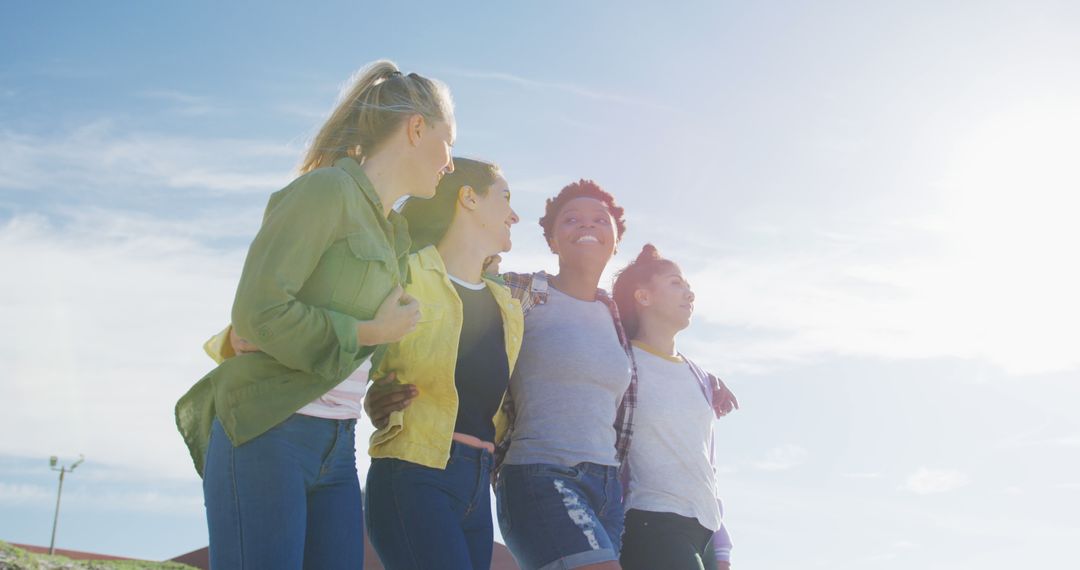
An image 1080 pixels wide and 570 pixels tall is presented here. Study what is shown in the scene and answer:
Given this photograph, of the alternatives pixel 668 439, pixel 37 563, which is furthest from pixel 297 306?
pixel 37 563

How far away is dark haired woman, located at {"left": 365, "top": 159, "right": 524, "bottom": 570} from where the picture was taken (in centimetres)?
391

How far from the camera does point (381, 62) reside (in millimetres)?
4059

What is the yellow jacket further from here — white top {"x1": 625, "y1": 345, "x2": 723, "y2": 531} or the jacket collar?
white top {"x1": 625, "y1": 345, "x2": 723, "y2": 531}

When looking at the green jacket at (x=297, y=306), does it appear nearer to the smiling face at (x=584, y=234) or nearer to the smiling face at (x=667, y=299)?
the smiling face at (x=584, y=234)

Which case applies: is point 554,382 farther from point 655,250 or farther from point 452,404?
point 655,250

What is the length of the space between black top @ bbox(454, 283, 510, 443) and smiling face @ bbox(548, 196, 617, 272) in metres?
1.02

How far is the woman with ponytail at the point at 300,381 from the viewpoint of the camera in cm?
298

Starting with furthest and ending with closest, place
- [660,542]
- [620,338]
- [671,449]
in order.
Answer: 1. [620,338]
2. [671,449]
3. [660,542]

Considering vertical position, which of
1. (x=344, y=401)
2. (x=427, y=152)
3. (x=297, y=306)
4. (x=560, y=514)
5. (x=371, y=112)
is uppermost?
(x=371, y=112)

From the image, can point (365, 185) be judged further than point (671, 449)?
No

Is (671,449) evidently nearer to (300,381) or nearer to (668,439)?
(668,439)

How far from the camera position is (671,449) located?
5.36m

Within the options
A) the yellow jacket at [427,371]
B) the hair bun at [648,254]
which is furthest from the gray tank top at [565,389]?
the hair bun at [648,254]

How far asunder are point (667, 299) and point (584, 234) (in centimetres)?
76
